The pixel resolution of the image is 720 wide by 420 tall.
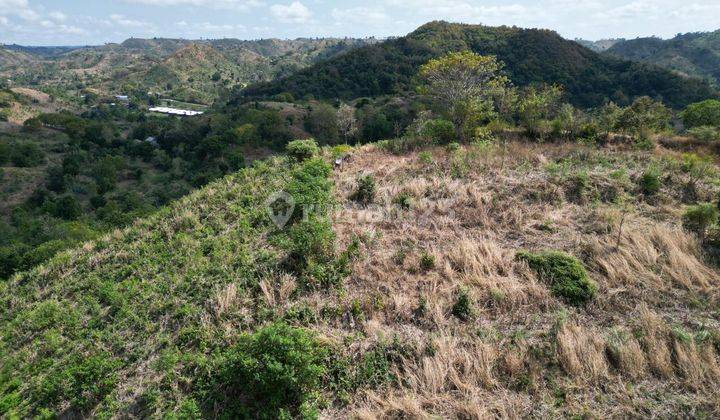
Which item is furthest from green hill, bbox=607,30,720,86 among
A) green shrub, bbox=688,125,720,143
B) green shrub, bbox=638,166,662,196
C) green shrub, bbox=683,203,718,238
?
green shrub, bbox=683,203,718,238

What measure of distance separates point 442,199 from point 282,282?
4.23m

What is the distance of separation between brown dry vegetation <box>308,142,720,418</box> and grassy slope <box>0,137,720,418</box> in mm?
23

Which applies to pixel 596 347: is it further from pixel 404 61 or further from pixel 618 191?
pixel 404 61

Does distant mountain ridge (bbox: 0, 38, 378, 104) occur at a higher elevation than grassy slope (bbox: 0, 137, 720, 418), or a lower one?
higher

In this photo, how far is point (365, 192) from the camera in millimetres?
8836

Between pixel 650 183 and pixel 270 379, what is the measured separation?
28.9 ft

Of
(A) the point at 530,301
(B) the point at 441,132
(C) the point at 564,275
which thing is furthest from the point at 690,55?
(A) the point at 530,301

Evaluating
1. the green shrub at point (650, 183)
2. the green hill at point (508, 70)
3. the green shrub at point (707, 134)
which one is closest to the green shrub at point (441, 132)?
the green shrub at point (650, 183)

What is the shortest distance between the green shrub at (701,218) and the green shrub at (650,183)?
1457mm

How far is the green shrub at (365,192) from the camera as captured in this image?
28.8 ft

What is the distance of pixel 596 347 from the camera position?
4.29m

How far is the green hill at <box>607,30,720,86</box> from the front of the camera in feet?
278

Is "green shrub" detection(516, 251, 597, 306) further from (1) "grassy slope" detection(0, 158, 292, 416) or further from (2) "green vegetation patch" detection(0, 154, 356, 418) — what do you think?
A: (1) "grassy slope" detection(0, 158, 292, 416)

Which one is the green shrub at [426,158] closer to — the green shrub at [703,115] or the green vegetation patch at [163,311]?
the green vegetation patch at [163,311]
